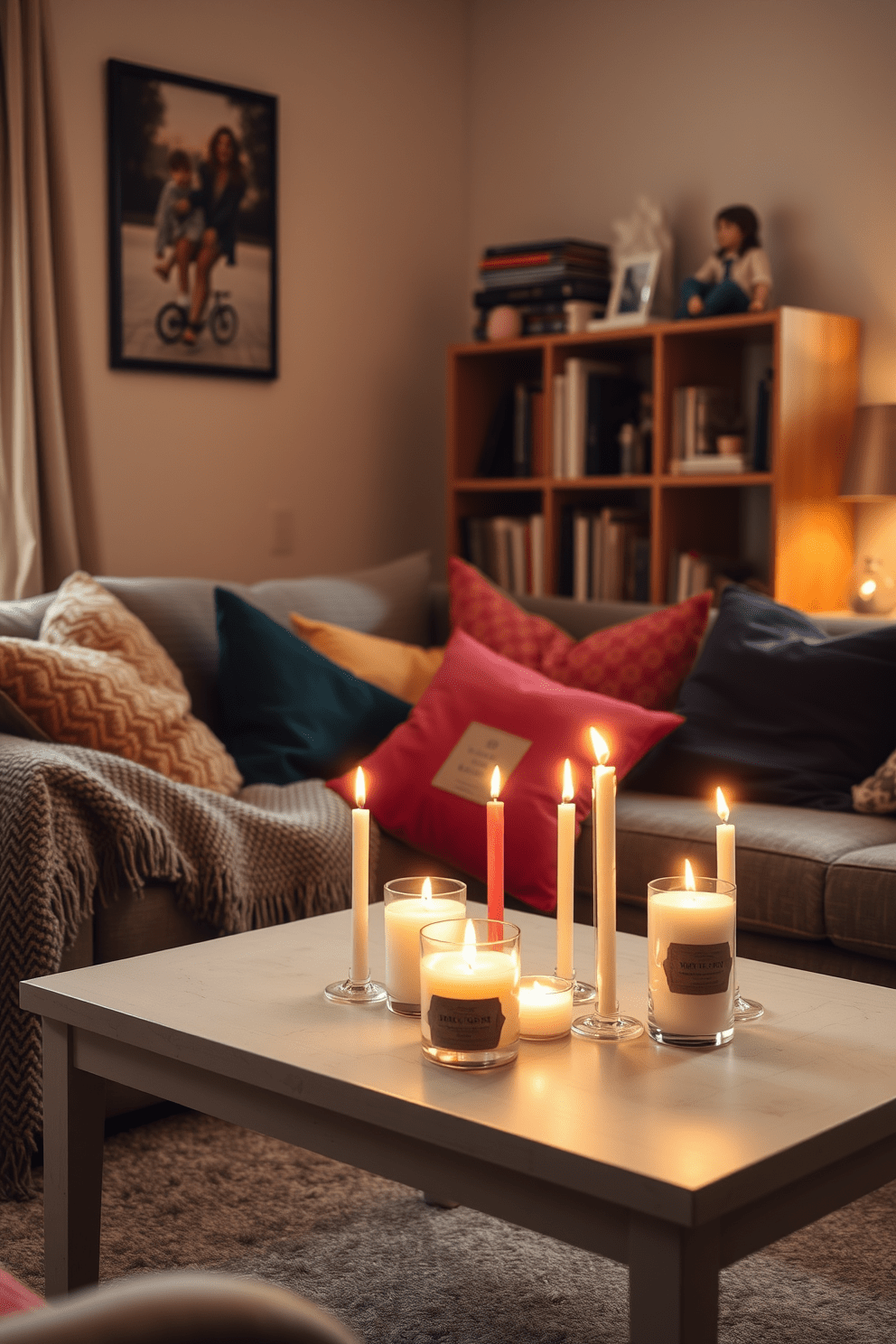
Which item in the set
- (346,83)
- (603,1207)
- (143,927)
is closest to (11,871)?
(143,927)

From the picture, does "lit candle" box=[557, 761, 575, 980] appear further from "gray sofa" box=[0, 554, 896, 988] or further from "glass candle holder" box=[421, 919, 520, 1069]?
"gray sofa" box=[0, 554, 896, 988]

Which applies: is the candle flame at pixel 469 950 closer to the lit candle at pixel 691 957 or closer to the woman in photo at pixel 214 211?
the lit candle at pixel 691 957

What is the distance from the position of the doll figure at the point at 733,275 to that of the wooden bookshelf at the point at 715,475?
0.07m

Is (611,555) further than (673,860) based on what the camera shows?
Yes

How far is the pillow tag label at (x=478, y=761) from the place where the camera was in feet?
7.96

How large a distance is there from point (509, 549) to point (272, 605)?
1.25 m

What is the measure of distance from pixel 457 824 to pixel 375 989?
1.00 m

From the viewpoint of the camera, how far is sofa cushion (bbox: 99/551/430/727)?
2775mm

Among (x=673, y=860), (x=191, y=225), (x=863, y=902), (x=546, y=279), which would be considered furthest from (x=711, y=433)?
(x=863, y=902)

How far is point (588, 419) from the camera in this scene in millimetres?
3846

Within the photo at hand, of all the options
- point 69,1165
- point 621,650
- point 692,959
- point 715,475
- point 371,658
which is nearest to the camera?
point 692,959

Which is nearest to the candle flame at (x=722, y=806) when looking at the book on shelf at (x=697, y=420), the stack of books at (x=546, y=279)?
the book on shelf at (x=697, y=420)

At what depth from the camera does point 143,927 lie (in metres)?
2.12

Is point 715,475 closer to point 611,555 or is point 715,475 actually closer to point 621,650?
point 611,555
